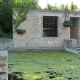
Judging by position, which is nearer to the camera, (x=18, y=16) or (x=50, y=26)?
(x=18, y=16)

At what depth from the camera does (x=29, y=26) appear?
16.7 meters

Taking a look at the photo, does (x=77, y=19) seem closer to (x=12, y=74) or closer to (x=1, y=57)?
(x=12, y=74)

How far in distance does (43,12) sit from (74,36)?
3.81 metres

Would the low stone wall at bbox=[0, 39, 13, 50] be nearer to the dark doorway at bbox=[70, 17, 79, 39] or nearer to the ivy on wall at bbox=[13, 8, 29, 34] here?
the ivy on wall at bbox=[13, 8, 29, 34]

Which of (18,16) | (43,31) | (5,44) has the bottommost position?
(5,44)

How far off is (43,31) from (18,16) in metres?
2.27

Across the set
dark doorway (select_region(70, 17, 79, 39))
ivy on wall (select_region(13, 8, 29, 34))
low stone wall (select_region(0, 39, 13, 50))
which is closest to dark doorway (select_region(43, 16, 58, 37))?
ivy on wall (select_region(13, 8, 29, 34))

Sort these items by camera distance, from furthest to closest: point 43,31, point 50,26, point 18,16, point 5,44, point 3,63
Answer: point 50,26 → point 43,31 → point 18,16 → point 5,44 → point 3,63

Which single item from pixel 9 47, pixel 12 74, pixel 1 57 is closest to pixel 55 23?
pixel 9 47

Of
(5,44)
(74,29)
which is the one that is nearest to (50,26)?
(74,29)

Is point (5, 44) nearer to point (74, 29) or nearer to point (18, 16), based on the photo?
point (18, 16)

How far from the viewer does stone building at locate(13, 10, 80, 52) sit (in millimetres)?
16656

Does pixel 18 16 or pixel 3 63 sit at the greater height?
pixel 18 16

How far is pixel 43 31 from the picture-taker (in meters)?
17.5
